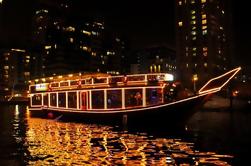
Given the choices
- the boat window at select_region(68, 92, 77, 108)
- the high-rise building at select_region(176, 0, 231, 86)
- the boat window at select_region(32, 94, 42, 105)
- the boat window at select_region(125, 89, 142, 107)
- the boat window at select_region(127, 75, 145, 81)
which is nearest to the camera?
the boat window at select_region(125, 89, 142, 107)

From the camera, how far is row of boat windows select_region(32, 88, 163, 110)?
3281 centimetres

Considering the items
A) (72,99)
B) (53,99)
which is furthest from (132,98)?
(53,99)

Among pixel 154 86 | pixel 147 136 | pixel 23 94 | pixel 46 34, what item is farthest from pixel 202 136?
pixel 46 34

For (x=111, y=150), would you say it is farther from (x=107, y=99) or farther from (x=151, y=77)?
(x=107, y=99)

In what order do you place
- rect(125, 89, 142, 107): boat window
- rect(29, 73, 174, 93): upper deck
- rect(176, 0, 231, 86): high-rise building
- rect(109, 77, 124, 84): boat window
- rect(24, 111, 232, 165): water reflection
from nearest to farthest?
1. rect(24, 111, 232, 165): water reflection
2. rect(29, 73, 174, 93): upper deck
3. rect(125, 89, 142, 107): boat window
4. rect(109, 77, 124, 84): boat window
5. rect(176, 0, 231, 86): high-rise building

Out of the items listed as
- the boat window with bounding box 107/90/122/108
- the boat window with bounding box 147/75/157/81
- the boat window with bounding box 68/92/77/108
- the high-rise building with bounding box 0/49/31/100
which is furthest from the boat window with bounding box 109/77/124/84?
the high-rise building with bounding box 0/49/31/100

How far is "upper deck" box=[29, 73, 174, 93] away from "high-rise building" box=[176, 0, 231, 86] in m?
92.4

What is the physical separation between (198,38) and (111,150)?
124m

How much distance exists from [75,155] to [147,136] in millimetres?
8901

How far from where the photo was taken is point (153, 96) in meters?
32.8

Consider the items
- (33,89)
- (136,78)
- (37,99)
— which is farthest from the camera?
(33,89)

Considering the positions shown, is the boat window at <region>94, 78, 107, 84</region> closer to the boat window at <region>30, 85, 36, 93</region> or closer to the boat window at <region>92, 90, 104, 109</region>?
the boat window at <region>92, 90, 104, 109</region>

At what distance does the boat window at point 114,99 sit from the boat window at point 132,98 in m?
0.89

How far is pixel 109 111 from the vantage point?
35.0 meters
